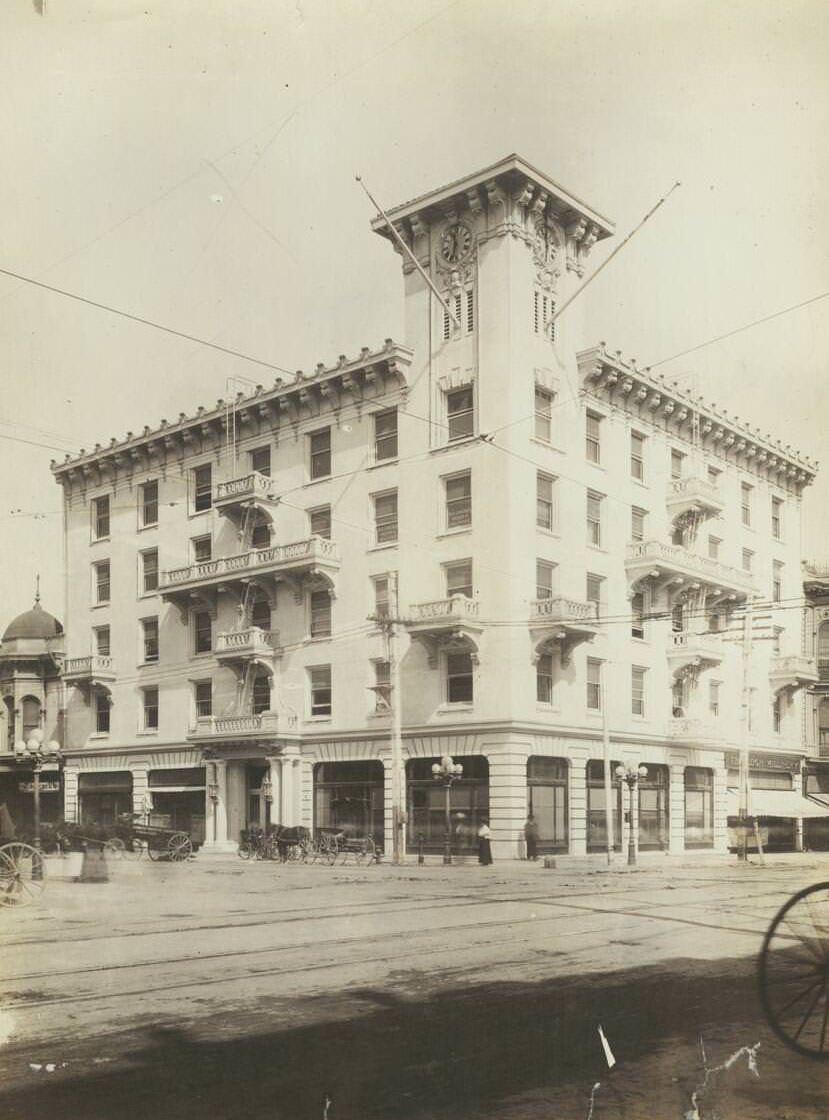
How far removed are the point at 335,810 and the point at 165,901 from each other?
2174mm

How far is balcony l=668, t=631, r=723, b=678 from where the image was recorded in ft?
38.1

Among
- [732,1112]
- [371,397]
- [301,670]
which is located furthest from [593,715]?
[732,1112]

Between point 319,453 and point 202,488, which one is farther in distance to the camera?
point 202,488

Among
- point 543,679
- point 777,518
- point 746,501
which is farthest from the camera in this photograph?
point 543,679

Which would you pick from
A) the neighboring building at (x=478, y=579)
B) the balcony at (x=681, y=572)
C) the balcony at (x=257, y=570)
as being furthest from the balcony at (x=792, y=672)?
the balcony at (x=257, y=570)

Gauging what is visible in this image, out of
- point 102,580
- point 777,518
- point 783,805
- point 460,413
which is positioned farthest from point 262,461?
point 783,805

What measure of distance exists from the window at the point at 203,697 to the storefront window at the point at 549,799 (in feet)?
14.3

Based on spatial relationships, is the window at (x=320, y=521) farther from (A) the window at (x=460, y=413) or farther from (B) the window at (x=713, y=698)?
(B) the window at (x=713, y=698)

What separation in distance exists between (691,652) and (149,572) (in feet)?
22.4

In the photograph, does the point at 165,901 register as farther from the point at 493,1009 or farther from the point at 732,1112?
the point at 732,1112

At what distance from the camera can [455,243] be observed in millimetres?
11039

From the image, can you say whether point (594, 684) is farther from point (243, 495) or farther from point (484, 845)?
point (243, 495)

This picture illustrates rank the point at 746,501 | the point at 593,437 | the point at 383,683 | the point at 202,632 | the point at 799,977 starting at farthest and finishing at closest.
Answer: the point at 202,632
the point at 593,437
the point at 383,683
the point at 746,501
the point at 799,977

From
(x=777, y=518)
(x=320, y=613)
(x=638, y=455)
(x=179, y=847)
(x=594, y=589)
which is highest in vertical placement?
(x=638, y=455)
